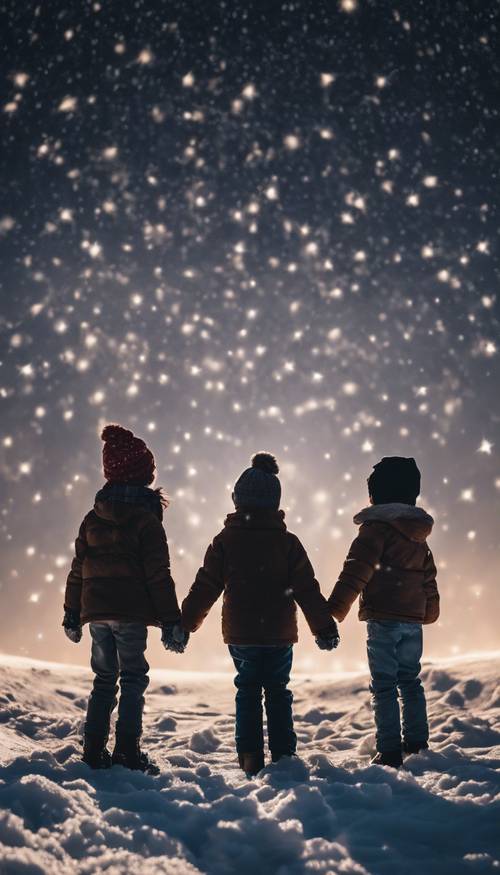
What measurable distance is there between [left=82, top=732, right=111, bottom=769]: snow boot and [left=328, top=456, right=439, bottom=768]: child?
1.60m

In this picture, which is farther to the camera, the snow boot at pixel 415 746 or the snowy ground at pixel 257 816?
the snow boot at pixel 415 746

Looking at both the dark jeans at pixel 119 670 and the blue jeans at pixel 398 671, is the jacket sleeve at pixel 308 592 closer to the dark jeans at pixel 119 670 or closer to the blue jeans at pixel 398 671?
the blue jeans at pixel 398 671

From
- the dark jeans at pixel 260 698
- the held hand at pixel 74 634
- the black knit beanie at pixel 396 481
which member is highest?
the black knit beanie at pixel 396 481

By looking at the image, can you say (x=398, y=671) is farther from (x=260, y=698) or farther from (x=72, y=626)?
(x=72, y=626)

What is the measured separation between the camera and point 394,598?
3756mm

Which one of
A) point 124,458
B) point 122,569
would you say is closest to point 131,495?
point 124,458

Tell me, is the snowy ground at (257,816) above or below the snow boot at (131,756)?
below

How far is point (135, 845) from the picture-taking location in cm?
207

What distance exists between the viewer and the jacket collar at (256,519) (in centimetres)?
383

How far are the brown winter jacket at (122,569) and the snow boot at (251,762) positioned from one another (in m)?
0.91

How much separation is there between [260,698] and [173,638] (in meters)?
0.67

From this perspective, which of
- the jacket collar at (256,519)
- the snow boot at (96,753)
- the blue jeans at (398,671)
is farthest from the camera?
the jacket collar at (256,519)

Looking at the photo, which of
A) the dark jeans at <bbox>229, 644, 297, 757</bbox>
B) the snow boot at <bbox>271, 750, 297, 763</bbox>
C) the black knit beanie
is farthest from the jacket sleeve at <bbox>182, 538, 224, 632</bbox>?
the black knit beanie

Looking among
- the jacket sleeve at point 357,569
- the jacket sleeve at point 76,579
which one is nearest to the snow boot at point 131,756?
the jacket sleeve at point 76,579
